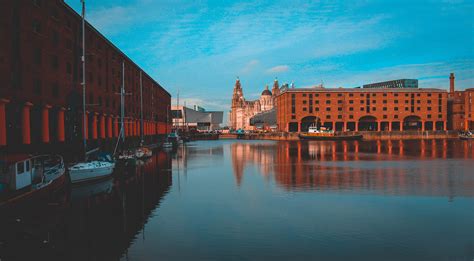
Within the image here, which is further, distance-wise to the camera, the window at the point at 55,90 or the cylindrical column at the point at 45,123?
the window at the point at 55,90

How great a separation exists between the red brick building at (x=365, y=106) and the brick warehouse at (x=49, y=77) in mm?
96213

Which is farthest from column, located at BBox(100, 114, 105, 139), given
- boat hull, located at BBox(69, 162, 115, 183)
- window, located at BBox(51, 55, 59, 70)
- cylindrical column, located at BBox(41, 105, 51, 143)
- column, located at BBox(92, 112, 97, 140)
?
boat hull, located at BBox(69, 162, 115, 183)

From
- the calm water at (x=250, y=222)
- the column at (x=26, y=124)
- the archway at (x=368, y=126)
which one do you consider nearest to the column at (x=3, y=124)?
the column at (x=26, y=124)

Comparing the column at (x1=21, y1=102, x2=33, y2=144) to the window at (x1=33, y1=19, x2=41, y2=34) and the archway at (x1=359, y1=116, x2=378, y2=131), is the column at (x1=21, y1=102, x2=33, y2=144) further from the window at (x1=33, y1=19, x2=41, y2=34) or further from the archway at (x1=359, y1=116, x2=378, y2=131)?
the archway at (x1=359, y1=116, x2=378, y2=131)

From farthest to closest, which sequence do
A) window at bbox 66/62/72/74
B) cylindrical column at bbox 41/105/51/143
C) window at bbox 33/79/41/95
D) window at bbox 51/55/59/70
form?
window at bbox 66/62/72/74, window at bbox 51/55/59/70, cylindrical column at bbox 41/105/51/143, window at bbox 33/79/41/95

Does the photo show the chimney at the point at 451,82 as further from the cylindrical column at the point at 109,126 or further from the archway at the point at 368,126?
the cylindrical column at the point at 109,126

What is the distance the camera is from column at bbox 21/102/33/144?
34062 millimetres

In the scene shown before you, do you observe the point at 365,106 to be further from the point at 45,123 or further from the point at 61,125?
the point at 45,123

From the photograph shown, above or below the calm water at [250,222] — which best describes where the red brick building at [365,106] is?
above

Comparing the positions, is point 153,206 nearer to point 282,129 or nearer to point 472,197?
point 472,197

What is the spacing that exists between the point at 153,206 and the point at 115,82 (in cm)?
4507

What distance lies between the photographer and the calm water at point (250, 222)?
15883 mm

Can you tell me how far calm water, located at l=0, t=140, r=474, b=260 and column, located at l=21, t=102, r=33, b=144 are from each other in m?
8.06

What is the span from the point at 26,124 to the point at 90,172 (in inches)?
309
